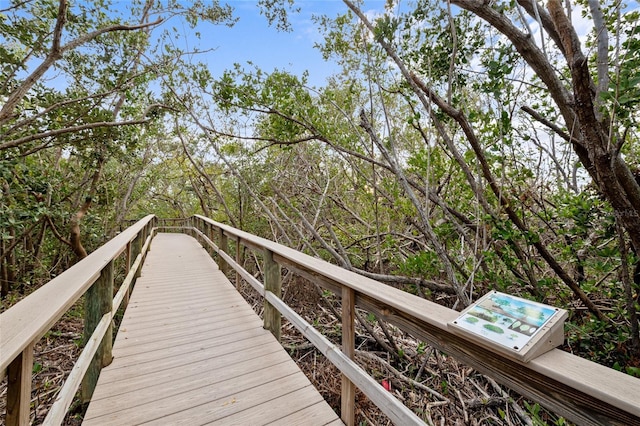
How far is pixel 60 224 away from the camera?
7.33 m

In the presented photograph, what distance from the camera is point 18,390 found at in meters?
0.93

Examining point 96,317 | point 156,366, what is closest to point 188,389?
point 156,366

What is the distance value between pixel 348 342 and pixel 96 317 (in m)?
1.79

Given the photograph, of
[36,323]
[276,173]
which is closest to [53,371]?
[36,323]

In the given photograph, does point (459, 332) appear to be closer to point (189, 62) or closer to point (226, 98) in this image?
point (226, 98)

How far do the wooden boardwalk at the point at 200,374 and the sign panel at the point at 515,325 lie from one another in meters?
1.26

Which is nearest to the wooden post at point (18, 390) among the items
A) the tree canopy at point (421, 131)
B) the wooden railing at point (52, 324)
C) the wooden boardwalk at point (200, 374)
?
the wooden railing at point (52, 324)

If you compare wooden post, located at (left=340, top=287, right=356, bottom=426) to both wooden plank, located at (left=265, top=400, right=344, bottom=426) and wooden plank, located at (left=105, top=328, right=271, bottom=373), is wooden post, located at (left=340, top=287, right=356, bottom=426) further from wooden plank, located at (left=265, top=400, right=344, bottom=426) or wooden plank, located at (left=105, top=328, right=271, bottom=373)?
wooden plank, located at (left=105, top=328, right=271, bottom=373)

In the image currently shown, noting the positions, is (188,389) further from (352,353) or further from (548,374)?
(548,374)

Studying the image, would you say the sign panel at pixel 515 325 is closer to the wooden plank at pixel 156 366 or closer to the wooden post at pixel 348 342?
the wooden post at pixel 348 342

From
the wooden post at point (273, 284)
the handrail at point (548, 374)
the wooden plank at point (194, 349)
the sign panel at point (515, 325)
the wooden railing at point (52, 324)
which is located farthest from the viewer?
the wooden post at point (273, 284)

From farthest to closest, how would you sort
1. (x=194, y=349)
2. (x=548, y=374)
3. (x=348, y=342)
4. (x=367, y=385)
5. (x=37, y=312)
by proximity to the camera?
(x=194, y=349) < (x=348, y=342) < (x=367, y=385) < (x=37, y=312) < (x=548, y=374)

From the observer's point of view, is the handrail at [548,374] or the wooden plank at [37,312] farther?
the wooden plank at [37,312]

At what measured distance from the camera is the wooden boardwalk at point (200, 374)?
175cm
